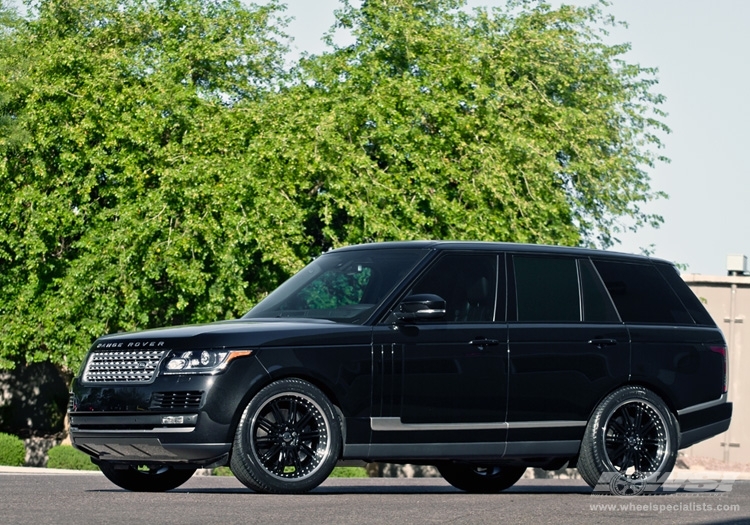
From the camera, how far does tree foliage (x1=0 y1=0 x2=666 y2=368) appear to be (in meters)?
31.5

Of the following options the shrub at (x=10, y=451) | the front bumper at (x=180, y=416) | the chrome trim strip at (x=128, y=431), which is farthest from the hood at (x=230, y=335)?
the shrub at (x=10, y=451)

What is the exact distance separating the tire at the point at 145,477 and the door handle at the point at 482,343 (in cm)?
236

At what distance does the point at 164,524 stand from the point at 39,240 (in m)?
25.5

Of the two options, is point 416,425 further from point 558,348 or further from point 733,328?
point 733,328

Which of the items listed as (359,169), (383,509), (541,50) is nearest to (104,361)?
(383,509)

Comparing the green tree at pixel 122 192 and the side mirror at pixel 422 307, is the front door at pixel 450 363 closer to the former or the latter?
the side mirror at pixel 422 307

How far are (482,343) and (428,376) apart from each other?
552mm

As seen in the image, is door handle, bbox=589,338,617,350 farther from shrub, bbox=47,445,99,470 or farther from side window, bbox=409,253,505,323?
shrub, bbox=47,445,99,470

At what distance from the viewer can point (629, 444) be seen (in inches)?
467

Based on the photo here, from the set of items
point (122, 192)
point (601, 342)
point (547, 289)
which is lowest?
point (601, 342)

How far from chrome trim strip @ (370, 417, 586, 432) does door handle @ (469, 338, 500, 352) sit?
23.2 inches

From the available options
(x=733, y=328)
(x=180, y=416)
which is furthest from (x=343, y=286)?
(x=733, y=328)

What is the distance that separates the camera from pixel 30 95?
3331cm

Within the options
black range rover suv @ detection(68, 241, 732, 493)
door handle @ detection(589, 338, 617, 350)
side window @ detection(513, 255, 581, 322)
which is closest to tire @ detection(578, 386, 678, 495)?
black range rover suv @ detection(68, 241, 732, 493)
